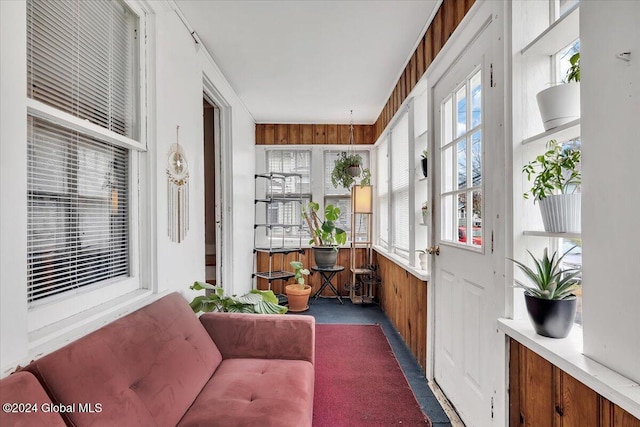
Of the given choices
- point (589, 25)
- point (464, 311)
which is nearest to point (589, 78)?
point (589, 25)

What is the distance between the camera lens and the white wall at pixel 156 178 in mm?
949

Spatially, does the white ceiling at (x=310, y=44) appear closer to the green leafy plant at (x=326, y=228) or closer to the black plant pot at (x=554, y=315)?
the green leafy plant at (x=326, y=228)

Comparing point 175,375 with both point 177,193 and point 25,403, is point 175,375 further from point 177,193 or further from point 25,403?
point 177,193

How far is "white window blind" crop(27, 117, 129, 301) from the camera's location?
1.15 meters

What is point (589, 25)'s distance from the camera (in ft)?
3.07

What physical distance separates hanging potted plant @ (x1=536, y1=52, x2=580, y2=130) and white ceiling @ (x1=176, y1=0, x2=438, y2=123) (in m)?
1.24

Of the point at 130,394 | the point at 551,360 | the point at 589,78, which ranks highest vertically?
the point at 589,78

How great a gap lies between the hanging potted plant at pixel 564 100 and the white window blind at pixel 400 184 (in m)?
2.00

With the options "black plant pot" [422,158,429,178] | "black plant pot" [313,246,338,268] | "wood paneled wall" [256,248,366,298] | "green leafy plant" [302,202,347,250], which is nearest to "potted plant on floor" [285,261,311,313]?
"black plant pot" [313,246,338,268]

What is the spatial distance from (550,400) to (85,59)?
2313 millimetres

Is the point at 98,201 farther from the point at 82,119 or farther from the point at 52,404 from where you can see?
the point at 52,404

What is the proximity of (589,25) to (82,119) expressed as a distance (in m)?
1.88

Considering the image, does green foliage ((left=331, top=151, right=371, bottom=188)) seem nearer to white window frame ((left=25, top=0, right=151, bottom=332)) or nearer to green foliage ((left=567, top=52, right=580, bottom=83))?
white window frame ((left=25, top=0, right=151, bottom=332))

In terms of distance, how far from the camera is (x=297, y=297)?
3904 mm
